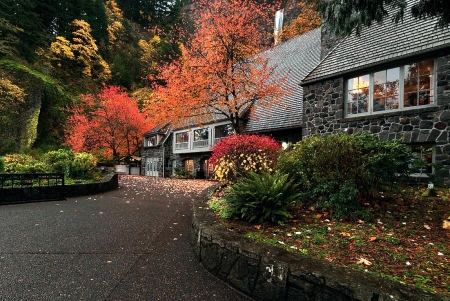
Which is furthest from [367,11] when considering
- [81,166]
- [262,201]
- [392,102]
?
[81,166]

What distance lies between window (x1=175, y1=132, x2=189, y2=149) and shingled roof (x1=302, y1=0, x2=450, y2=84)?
1502cm

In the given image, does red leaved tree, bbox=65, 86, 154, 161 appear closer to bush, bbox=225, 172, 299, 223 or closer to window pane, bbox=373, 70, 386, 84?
window pane, bbox=373, 70, 386, 84

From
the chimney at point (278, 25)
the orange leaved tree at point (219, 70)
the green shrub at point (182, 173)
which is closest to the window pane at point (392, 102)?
the orange leaved tree at point (219, 70)

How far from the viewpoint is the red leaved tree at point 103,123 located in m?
24.9

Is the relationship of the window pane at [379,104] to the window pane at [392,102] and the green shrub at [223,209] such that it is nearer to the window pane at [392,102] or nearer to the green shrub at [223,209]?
the window pane at [392,102]

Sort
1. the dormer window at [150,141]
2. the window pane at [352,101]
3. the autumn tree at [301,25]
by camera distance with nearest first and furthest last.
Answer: the window pane at [352,101] < the autumn tree at [301,25] < the dormer window at [150,141]

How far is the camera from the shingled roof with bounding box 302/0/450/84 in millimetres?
7992

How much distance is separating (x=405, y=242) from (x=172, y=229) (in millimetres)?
4038

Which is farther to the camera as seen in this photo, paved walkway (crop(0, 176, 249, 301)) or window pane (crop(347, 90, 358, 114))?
window pane (crop(347, 90, 358, 114))

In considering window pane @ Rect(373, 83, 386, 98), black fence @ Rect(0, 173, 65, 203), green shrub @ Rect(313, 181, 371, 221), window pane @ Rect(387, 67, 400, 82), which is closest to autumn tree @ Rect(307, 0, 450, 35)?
green shrub @ Rect(313, 181, 371, 221)

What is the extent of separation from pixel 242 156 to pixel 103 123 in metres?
22.9

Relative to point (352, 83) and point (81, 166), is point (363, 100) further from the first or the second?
point (81, 166)

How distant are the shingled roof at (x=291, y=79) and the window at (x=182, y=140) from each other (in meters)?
9.23

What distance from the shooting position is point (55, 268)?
3252mm
